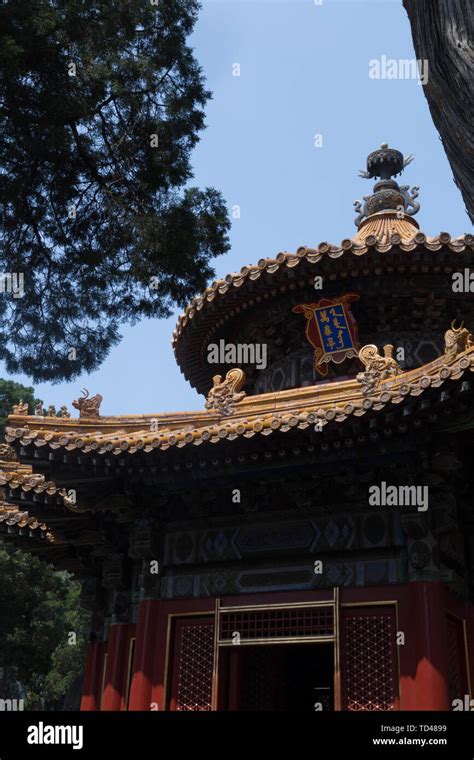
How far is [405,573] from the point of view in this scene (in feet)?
26.1

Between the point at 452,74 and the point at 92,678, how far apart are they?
9.48 m

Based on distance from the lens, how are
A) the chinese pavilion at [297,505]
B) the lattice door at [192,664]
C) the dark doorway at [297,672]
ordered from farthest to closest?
the dark doorway at [297,672]
the lattice door at [192,664]
the chinese pavilion at [297,505]

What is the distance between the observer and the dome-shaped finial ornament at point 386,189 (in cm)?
1375

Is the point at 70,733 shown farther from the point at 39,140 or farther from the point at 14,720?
the point at 39,140

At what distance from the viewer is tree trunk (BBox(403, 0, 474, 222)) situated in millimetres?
3404

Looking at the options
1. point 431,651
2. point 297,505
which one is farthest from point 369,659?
point 297,505

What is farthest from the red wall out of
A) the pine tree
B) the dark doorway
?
the pine tree

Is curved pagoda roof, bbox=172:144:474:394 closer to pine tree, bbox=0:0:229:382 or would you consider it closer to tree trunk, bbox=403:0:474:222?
pine tree, bbox=0:0:229:382

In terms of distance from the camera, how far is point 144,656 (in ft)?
29.0

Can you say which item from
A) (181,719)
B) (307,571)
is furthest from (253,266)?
(181,719)

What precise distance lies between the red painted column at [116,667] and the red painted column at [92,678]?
93cm

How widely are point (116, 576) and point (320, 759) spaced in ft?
15.2

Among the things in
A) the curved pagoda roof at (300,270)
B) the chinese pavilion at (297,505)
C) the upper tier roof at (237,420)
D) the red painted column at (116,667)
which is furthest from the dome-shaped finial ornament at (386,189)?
the red painted column at (116,667)

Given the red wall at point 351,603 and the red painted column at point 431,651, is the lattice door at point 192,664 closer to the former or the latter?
the red wall at point 351,603
